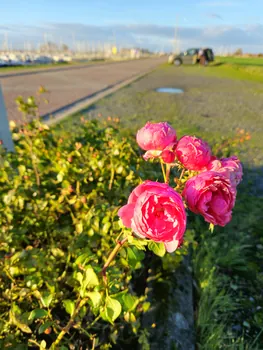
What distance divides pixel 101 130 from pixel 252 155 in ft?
12.0

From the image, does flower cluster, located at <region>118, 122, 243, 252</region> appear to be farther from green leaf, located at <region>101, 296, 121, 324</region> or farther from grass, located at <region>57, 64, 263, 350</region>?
grass, located at <region>57, 64, 263, 350</region>

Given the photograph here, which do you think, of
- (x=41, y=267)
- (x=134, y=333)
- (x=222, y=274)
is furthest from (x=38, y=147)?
(x=222, y=274)

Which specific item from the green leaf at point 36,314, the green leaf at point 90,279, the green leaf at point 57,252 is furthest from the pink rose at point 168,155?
the green leaf at point 57,252

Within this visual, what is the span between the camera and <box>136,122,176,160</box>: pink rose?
89 cm

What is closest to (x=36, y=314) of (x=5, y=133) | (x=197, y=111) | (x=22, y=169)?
(x=22, y=169)

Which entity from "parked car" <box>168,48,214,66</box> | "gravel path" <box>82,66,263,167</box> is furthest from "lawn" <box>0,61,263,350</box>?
"parked car" <box>168,48,214,66</box>

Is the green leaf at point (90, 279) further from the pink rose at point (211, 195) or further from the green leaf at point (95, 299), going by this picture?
the pink rose at point (211, 195)

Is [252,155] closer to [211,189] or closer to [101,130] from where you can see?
[101,130]

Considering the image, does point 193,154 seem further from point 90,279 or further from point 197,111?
point 197,111

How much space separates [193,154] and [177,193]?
0.57 ft

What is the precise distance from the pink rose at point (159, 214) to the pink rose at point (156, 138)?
0.70 feet

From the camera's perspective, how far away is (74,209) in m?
2.15

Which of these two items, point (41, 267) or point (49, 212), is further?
point (49, 212)

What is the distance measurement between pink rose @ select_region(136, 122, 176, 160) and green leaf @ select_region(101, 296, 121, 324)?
51cm
